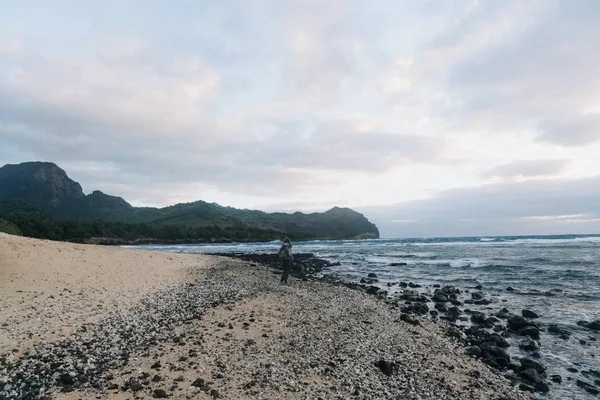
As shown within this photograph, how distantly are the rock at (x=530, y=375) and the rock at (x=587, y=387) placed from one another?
1.08m

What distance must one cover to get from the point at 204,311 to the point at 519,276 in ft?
108

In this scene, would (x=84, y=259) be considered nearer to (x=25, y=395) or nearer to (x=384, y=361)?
(x=25, y=395)

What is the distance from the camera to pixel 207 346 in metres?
11.4

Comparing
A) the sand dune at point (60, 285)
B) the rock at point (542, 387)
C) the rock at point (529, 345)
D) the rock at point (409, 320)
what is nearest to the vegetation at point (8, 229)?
the sand dune at point (60, 285)

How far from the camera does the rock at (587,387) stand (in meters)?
10.7

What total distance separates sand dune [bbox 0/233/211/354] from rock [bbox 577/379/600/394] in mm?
16452

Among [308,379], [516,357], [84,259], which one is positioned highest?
[84,259]

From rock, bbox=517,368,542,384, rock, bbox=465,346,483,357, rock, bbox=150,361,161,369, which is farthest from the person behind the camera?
rock, bbox=465,346,483,357

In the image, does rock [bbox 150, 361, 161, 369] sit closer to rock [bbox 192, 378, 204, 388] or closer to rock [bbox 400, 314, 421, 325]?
rock [bbox 192, 378, 204, 388]

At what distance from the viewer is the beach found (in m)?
8.93

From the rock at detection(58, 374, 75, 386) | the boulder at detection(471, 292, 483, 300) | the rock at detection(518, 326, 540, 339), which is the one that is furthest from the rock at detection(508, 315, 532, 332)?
the rock at detection(58, 374, 75, 386)

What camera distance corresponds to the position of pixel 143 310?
15.4 metres

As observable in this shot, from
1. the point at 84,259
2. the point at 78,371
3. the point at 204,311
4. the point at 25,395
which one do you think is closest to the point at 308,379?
the point at 78,371

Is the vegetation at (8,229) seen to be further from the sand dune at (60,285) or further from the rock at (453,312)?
the rock at (453,312)
